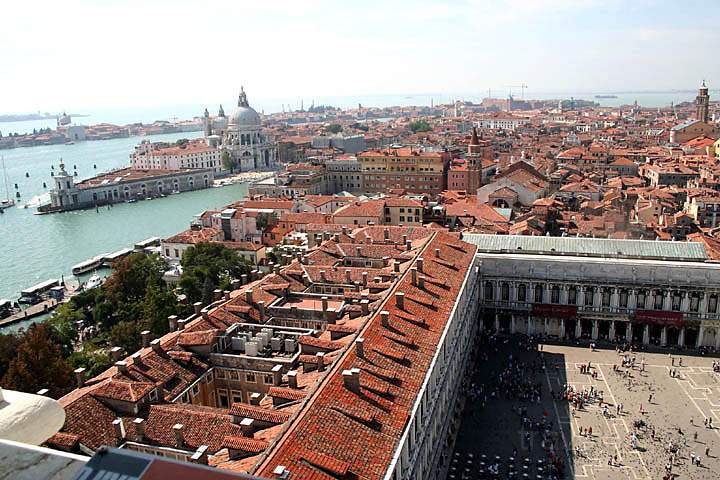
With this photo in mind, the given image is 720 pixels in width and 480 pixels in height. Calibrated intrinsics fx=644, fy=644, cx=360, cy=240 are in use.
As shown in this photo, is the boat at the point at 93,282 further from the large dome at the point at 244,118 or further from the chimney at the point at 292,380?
the large dome at the point at 244,118

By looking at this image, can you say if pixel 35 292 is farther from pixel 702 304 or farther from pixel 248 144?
pixel 248 144

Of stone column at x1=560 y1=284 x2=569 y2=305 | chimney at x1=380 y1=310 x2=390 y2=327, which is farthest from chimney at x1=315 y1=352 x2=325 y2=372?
stone column at x1=560 y1=284 x2=569 y2=305

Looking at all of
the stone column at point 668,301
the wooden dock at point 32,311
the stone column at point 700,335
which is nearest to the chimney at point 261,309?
the stone column at point 668,301

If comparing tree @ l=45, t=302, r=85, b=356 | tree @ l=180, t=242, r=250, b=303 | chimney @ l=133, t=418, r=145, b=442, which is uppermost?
chimney @ l=133, t=418, r=145, b=442

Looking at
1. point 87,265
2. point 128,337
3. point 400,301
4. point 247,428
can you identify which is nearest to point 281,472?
point 247,428

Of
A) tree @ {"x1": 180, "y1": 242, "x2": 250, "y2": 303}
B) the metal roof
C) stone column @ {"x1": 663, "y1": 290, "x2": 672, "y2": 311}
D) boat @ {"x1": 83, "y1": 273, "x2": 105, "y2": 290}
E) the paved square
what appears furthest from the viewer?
boat @ {"x1": 83, "y1": 273, "x2": 105, "y2": 290}

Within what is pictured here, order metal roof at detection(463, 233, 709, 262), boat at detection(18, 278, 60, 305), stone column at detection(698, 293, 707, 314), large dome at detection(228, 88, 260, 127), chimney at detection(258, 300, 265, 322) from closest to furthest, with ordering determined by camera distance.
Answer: chimney at detection(258, 300, 265, 322) → stone column at detection(698, 293, 707, 314) → metal roof at detection(463, 233, 709, 262) → boat at detection(18, 278, 60, 305) → large dome at detection(228, 88, 260, 127)

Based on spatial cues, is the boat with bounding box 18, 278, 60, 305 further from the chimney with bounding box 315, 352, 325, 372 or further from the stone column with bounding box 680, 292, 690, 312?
the stone column with bounding box 680, 292, 690, 312
